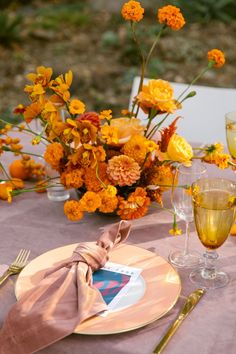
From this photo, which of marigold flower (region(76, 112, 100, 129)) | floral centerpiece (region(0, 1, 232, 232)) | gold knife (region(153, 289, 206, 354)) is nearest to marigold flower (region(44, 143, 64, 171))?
floral centerpiece (region(0, 1, 232, 232))

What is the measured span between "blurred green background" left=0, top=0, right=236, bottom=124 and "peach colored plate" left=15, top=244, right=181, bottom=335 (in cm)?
304

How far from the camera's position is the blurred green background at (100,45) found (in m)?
5.03

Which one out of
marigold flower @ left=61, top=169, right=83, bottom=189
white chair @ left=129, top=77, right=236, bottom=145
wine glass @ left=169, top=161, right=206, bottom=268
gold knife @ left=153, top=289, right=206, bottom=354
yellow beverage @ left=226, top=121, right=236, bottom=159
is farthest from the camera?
white chair @ left=129, top=77, right=236, bottom=145

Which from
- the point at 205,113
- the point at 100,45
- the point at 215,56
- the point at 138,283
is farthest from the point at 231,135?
the point at 100,45

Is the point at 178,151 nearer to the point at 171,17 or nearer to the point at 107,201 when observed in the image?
the point at 107,201

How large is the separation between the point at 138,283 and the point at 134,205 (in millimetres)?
273

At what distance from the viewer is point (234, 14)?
19.9ft

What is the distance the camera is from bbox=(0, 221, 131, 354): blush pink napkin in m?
1.22

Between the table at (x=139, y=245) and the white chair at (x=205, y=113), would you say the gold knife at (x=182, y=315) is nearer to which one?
the table at (x=139, y=245)

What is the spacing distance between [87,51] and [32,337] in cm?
459

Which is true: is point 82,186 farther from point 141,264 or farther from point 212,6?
point 212,6

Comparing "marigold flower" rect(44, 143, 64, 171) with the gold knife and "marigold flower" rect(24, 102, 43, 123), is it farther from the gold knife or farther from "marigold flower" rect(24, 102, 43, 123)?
the gold knife

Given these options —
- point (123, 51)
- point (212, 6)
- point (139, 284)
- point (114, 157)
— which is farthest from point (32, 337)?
point (212, 6)

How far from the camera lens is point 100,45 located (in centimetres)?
570
